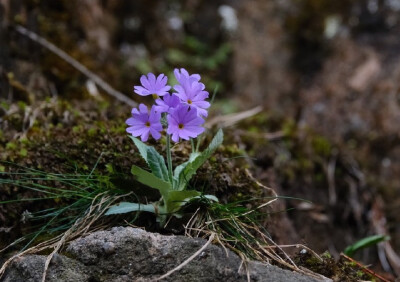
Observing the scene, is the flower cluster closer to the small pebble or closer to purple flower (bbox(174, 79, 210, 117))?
purple flower (bbox(174, 79, 210, 117))

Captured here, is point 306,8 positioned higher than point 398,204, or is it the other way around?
point 306,8

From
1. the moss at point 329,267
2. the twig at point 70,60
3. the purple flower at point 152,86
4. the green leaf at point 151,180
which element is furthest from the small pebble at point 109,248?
A: the twig at point 70,60

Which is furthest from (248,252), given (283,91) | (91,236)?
(283,91)

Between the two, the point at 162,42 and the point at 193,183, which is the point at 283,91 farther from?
the point at 193,183

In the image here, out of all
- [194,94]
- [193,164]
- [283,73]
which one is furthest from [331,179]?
[194,94]

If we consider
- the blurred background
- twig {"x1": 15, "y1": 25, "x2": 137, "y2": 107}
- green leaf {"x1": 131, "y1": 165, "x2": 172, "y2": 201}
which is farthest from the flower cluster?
twig {"x1": 15, "y1": 25, "x2": 137, "y2": 107}

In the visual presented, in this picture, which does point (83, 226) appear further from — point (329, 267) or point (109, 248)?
point (329, 267)

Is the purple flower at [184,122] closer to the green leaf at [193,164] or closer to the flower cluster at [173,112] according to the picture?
the flower cluster at [173,112]

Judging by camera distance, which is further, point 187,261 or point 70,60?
point 70,60
